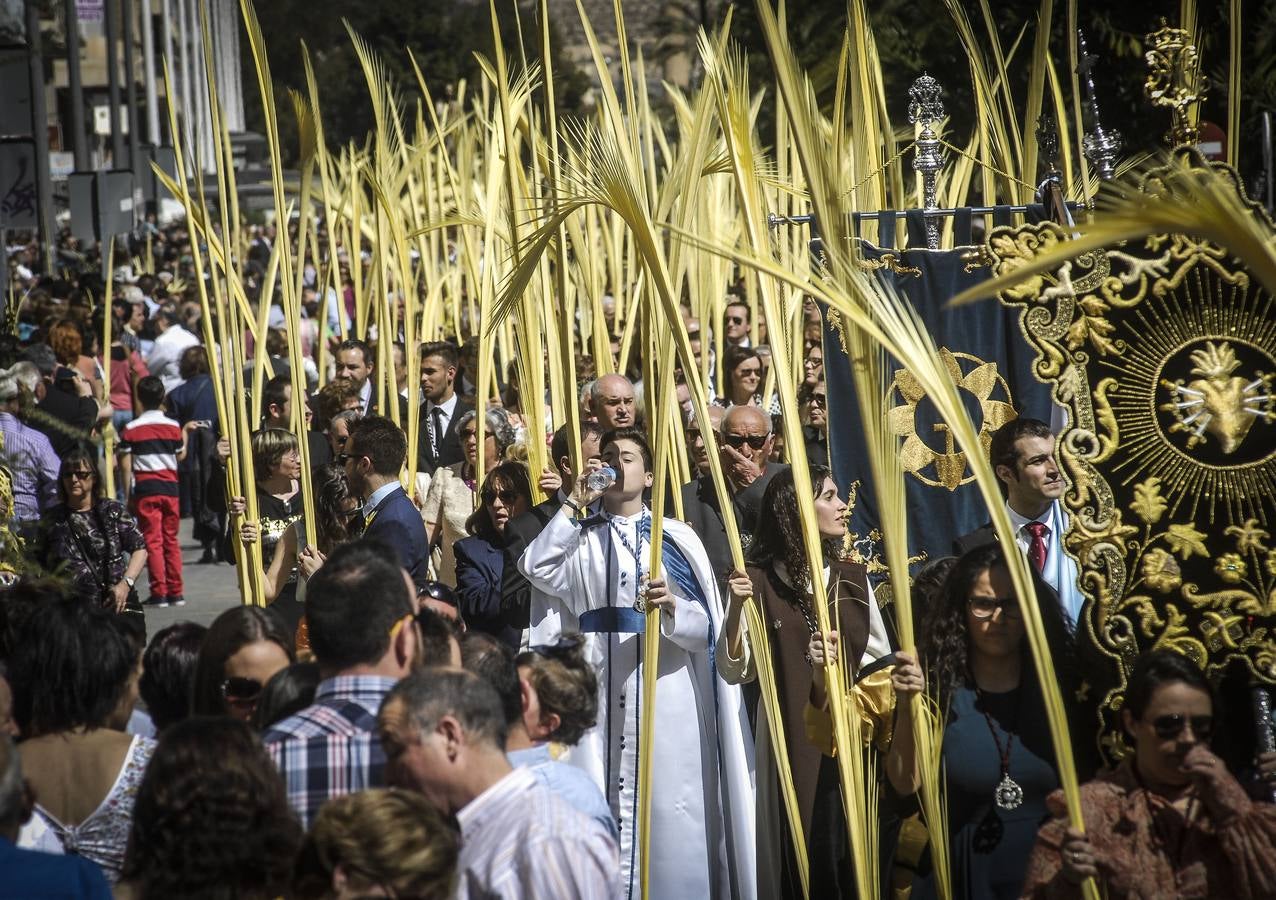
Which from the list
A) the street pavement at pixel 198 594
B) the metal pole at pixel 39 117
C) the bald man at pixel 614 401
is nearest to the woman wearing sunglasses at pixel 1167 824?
the bald man at pixel 614 401

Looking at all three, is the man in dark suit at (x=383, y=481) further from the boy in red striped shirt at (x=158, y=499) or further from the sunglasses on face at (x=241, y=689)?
the boy in red striped shirt at (x=158, y=499)

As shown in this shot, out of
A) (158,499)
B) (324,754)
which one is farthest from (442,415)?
(324,754)

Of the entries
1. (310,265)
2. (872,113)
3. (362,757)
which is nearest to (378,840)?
(362,757)

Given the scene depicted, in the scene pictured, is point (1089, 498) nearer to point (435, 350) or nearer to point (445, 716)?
point (445, 716)

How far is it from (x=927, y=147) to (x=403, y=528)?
2.10 meters

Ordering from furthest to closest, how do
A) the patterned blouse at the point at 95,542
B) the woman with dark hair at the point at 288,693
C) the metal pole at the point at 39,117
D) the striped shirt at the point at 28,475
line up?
the metal pole at the point at 39,117 < the striped shirt at the point at 28,475 < the patterned blouse at the point at 95,542 < the woman with dark hair at the point at 288,693

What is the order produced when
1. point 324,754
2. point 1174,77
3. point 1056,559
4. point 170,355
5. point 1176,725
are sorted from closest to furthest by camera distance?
point 324,754, point 1176,725, point 1174,77, point 1056,559, point 170,355

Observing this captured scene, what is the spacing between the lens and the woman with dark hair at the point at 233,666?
3.71m

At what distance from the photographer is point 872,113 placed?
16.3ft

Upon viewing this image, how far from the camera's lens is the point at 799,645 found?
484 centimetres

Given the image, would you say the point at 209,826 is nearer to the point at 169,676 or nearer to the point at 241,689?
the point at 241,689

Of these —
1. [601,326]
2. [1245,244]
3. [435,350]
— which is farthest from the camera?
[435,350]

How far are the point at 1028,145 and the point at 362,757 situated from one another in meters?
3.83

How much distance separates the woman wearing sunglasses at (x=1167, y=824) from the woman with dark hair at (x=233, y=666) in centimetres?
167
